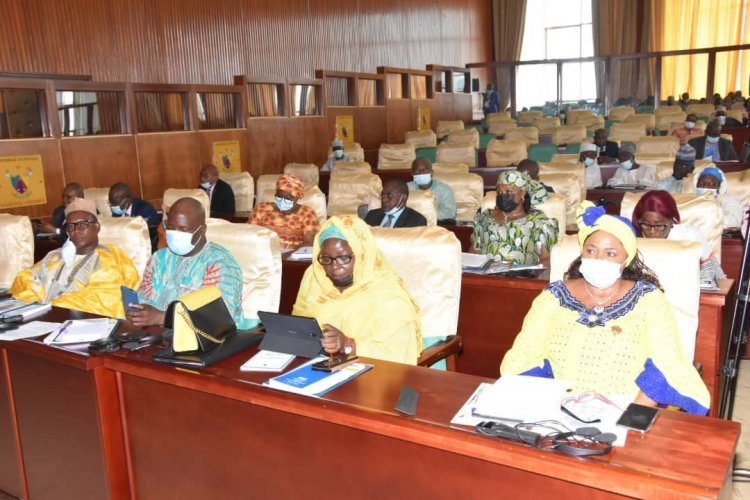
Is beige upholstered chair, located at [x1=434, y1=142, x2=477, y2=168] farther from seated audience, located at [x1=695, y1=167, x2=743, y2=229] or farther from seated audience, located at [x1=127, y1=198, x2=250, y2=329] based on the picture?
seated audience, located at [x1=127, y1=198, x2=250, y2=329]

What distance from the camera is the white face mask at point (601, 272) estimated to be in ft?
6.30

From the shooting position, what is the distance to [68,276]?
301 cm

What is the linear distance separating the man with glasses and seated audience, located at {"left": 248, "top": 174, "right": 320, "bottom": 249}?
1325 mm

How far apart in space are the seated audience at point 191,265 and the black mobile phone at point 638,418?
63.2 inches

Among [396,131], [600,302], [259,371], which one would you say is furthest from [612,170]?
[259,371]

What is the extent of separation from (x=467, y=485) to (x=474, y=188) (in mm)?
4243

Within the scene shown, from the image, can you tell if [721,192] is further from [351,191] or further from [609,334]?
[609,334]

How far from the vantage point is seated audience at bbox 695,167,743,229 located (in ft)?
13.7

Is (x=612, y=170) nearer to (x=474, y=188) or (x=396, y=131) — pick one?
(x=474, y=188)

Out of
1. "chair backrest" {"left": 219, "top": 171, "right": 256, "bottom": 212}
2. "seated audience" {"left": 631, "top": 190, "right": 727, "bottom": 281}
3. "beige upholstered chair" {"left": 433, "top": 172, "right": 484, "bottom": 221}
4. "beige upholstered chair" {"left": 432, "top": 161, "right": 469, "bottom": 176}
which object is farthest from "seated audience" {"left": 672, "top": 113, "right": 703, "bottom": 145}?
"seated audience" {"left": 631, "top": 190, "right": 727, "bottom": 281}

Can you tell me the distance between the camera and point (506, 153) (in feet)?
27.0

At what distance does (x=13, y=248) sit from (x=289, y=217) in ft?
5.05

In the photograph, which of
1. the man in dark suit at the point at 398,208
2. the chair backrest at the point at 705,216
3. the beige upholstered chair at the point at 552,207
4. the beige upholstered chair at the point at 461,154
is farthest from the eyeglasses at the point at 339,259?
the beige upholstered chair at the point at 461,154

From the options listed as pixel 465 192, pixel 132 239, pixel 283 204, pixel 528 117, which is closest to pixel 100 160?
pixel 283 204
